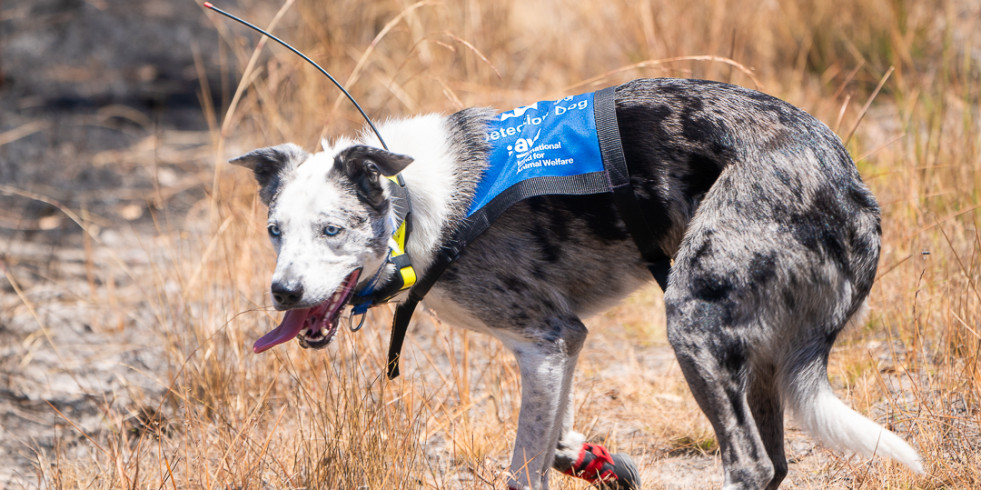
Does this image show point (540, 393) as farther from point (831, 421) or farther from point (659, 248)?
point (831, 421)

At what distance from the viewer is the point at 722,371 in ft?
8.87

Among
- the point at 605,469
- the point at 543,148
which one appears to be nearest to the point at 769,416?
the point at 605,469

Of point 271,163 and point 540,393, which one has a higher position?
point 271,163

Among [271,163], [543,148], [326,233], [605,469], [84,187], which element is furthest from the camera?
[84,187]

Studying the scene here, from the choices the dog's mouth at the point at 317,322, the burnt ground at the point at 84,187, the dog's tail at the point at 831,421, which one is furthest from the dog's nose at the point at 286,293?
the dog's tail at the point at 831,421

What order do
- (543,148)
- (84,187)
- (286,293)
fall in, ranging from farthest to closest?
(84,187) → (543,148) → (286,293)

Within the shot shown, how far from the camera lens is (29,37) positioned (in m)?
11.0

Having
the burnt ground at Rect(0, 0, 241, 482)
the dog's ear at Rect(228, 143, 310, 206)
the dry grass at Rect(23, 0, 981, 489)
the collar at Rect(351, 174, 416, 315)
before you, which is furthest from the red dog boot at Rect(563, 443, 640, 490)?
the burnt ground at Rect(0, 0, 241, 482)

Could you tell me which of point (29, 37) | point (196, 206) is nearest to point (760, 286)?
point (196, 206)

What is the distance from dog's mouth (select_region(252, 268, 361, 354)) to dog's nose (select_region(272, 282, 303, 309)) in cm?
15

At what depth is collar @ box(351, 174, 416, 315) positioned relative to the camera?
2998 mm

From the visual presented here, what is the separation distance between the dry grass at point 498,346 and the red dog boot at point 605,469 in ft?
0.89

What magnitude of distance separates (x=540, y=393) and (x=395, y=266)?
64 cm

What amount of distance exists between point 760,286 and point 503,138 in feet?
3.33
